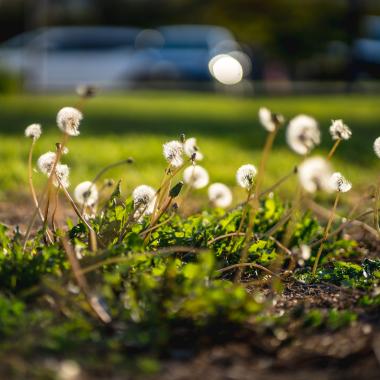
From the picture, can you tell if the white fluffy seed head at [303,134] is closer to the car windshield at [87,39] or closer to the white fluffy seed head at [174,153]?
the white fluffy seed head at [174,153]

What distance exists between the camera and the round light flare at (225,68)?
67.9ft

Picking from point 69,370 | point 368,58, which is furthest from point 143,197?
point 368,58

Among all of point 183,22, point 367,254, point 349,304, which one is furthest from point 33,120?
point 183,22

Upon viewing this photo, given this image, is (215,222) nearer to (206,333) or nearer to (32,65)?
(206,333)

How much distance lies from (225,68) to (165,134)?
12593mm

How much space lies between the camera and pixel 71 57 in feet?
76.6

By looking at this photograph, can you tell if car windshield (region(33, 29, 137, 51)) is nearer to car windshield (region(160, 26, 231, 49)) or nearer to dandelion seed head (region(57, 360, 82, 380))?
car windshield (region(160, 26, 231, 49))

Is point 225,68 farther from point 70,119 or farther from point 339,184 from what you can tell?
point 70,119

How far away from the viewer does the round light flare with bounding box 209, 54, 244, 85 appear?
67.9 feet

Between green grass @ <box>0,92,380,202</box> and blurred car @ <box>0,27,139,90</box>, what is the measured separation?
6.54 meters

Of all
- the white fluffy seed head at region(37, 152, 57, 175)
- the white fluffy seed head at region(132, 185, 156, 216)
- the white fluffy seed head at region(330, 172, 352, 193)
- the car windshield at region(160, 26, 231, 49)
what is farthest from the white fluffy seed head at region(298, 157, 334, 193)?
the car windshield at region(160, 26, 231, 49)

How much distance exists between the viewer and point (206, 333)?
2371 mm

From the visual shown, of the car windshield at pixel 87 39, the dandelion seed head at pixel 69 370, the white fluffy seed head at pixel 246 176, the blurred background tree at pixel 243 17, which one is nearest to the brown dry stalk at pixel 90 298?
the dandelion seed head at pixel 69 370

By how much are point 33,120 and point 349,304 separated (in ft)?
27.8
